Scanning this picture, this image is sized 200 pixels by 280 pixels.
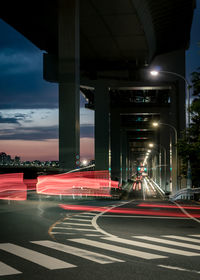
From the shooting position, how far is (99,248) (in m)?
9.75

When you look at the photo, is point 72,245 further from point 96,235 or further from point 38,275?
point 38,275

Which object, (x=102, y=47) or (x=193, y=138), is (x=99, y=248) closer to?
(x=193, y=138)

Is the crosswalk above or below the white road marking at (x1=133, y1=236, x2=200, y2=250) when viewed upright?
above

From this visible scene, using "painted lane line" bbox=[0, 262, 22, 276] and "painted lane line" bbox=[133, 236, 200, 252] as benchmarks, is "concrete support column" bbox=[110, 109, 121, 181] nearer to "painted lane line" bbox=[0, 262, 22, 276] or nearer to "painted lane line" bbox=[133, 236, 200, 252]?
"painted lane line" bbox=[133, 236, 200, 252]

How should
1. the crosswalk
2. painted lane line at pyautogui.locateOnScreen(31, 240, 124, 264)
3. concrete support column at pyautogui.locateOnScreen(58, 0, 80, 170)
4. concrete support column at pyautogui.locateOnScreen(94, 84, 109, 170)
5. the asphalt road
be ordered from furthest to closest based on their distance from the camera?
concrete support column at pyautogui.locateOnScreen(94, 84, 109, 170), concrete support column at pyautogui.locateOnScreen(58, 0, 80, 170), painted lane line at pyautogui.locateOnScreen(31, 240, 124, 264), the crosswalk, the asphalt road

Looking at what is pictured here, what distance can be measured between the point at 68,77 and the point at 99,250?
2313 cm

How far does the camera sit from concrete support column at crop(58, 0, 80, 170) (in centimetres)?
3125

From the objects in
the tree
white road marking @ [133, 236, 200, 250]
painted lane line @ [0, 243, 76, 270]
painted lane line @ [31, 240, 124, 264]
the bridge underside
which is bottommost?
white road marking @ [133, 236, 200, 250]

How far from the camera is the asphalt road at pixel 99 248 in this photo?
7.33 meters

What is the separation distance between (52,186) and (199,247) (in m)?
21.6

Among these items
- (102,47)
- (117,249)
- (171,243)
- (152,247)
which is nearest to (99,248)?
(117,249)

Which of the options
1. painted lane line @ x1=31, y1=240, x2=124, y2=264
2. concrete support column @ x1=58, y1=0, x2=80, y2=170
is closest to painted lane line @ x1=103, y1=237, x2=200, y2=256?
painted lane line @ x1=31, y1=240, x2=124, y2=264

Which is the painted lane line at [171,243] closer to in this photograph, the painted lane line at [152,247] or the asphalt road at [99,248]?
the asphalt road at [99,248]

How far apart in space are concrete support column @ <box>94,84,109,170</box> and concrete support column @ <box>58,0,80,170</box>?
1195 inches
